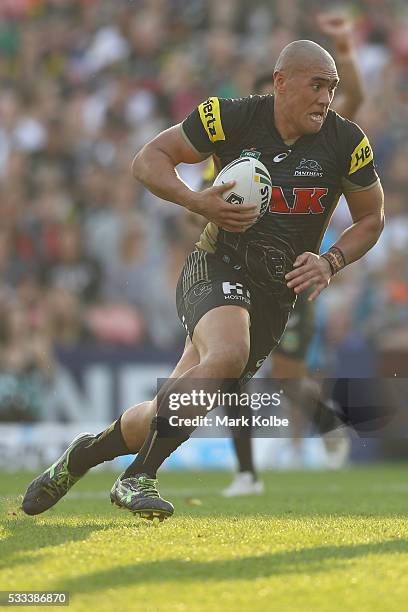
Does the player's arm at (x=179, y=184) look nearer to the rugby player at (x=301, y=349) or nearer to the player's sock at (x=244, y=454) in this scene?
the rugby player at (x=301, y=349)

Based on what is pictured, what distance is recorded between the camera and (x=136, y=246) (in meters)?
14.7

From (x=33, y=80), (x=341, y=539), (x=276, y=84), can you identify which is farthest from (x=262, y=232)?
(x=33, y=80)

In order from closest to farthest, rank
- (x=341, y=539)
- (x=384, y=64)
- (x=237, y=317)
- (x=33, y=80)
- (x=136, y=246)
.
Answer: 1. (x=341, y=539)
2. (x=237, y=317)
3. (x=136, y=246)
4. (x=384, y=64)
5. (x=33, y=80)

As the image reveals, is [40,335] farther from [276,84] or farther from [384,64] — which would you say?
[276,84]

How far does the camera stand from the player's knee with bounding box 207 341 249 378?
19.1 ft

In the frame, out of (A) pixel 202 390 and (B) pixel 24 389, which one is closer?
(A) pixel 202 390

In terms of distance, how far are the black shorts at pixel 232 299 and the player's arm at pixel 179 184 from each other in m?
0.29

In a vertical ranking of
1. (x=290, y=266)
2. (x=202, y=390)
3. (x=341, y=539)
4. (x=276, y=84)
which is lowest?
(x=341, y=539)

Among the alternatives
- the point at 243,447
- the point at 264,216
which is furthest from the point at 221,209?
the point at 243,447

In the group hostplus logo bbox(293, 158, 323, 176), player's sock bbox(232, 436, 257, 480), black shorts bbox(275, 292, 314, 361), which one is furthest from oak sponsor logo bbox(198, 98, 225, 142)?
black shorts bbox(275, 292, 314, 361)

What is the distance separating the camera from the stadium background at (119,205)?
13.4m

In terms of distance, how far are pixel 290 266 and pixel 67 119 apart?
1041 centimetres

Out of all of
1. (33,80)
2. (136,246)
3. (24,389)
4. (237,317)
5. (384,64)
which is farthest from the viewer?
(33,80)

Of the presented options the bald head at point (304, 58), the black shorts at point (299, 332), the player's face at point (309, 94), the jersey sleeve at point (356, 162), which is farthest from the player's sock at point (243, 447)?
the bald head at point (304, 58)
